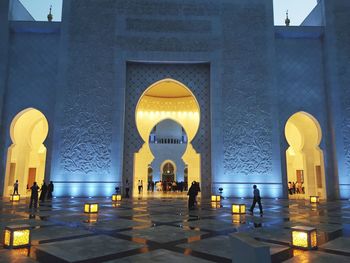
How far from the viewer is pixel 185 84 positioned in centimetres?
1020

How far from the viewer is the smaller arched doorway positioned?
20953 mm

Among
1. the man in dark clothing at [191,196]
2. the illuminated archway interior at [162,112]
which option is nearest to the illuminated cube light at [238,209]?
the man in dark clothing at [191,196]

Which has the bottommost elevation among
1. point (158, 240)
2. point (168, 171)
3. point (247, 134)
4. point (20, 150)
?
point (158, 240)

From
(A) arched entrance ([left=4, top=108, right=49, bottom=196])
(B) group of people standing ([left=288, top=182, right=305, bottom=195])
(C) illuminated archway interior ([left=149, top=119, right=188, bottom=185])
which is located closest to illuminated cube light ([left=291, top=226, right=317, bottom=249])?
(A) arched entrance ([left=4, top=108, right=49, bottom=196])

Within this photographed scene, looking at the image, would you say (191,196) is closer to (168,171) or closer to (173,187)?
(173,187)

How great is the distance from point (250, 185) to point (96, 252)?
7.56 m

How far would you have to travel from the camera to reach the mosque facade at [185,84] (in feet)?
30.7

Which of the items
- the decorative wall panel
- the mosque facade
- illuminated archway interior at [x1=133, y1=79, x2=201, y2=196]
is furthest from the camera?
illuminated archway interior at [x1=133, y1=79, x2=201, y2=196]

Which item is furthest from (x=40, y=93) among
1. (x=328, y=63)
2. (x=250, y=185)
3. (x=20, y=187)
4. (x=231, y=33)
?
(x=328, y=63)

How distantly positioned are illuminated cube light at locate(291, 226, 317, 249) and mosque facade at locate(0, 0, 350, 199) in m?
6.64

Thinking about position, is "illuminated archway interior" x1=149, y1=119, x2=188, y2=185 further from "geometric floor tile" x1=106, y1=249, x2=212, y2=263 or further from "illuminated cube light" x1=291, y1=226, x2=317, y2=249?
"geometric floor tile" x1=106, y1=249, x2=212, y2=263

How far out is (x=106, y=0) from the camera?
10.1 meters

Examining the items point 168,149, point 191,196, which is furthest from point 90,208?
point 168,149

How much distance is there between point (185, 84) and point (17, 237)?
821cm
